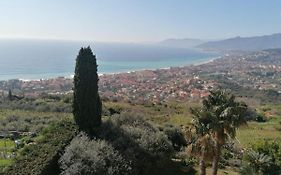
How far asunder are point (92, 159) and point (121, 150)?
2.28m

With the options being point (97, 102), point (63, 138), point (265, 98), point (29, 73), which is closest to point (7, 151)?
point (63, 138)

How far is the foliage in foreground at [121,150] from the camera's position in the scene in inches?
787

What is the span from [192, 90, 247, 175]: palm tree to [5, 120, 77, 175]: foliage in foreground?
25.3ft

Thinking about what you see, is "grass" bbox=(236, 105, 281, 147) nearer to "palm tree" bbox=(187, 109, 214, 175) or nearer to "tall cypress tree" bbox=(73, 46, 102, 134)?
"tall cypress tree" bbox=(73, 46, 102, 134)

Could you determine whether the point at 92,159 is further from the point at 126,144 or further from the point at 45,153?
the point at 126,144

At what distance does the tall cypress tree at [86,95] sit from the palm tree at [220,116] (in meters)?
7.99

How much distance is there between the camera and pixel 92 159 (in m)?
20.0

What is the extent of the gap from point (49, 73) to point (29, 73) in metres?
8.48

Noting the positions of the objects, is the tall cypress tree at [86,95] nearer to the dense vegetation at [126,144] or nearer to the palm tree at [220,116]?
the dense vegetation at [126,144]

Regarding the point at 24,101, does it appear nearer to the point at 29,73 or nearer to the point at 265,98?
the point at 265,98

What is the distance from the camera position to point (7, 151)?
81.1 ft

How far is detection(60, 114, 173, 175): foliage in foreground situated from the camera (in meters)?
Result: 20.0

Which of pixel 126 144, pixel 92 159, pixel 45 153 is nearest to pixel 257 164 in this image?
pixel 126 144

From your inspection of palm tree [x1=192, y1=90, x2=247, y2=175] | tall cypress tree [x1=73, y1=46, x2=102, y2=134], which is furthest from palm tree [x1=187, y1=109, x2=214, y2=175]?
tall cypress tree [x1=73, y1=46, x2=102, y2=134]
